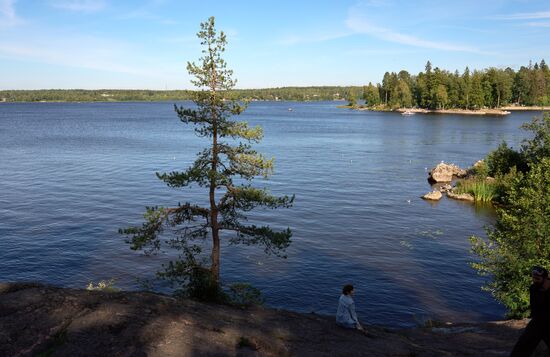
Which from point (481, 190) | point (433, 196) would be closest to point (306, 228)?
point (433, 196)

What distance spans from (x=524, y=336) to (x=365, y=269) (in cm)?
2187

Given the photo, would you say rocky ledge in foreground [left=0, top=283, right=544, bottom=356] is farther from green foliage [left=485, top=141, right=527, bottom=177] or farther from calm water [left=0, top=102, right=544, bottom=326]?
green foliage [left=485, top=141, right=527, bottom=177]

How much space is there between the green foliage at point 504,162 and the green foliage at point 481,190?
132 inches

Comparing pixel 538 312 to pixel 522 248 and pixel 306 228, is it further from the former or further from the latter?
pixel 306 228

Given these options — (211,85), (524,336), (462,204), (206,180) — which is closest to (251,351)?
(524,336)

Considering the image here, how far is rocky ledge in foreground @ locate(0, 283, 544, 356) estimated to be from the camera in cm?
1279

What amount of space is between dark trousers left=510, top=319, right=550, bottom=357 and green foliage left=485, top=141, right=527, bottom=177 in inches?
1942

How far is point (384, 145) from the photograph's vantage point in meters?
101

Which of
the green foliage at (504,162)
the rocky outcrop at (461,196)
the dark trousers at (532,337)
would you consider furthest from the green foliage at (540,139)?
the dark trousers at (532,337)

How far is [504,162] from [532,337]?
5187cm

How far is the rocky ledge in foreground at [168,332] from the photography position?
12.8 m

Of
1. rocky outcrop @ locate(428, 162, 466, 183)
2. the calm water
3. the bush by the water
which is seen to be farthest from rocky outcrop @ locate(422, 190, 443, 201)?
the bush by the water

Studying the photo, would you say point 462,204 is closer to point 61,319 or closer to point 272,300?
point 272,300

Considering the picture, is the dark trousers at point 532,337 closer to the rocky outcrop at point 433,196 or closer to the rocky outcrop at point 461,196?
the rocky outcrop at point 433,196
